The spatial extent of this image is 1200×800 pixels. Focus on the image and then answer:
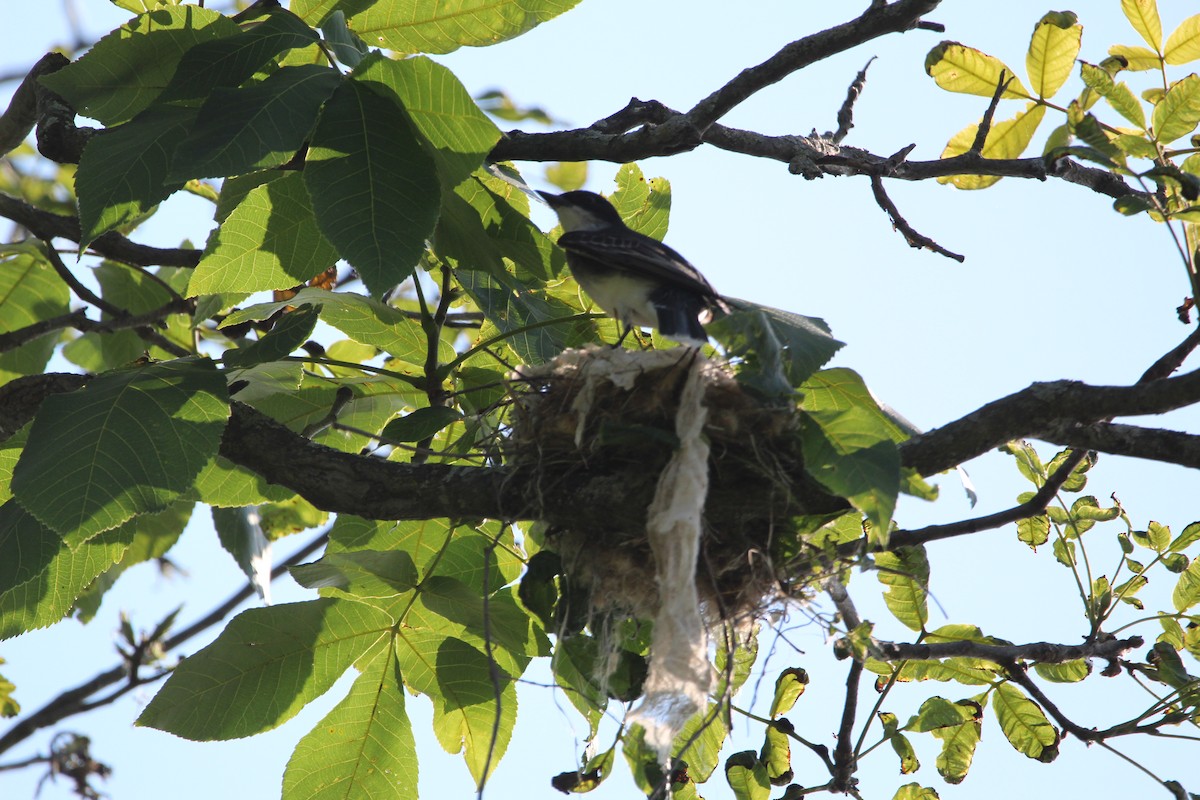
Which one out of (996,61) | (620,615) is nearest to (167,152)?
(620,615)

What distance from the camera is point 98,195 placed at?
2699mm

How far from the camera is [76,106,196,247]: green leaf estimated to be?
2.70 m

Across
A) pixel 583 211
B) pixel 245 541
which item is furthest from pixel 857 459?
pixel 245 541

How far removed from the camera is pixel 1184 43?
3.08 meters

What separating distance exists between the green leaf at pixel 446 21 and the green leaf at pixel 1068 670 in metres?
2.47

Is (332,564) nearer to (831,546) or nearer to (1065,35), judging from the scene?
(831,546)

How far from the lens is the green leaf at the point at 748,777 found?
319 centimetres

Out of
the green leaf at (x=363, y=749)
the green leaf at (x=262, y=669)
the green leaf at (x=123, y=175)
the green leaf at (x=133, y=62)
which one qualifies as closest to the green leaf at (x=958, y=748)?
the green leaf at (x=363, y=749)

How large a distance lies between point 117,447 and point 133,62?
121cm

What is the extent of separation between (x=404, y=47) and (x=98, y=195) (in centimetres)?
106

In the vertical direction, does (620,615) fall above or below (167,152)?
below

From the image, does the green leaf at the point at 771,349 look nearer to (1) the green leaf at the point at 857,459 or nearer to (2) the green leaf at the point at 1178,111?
(1) the green leaf at the point at 857,459

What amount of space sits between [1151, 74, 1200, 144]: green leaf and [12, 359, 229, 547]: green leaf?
2494 mm

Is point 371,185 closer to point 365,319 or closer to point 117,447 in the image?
point 117,447
